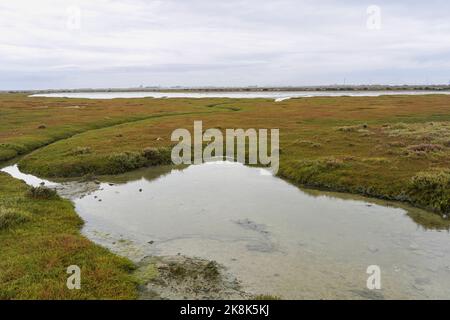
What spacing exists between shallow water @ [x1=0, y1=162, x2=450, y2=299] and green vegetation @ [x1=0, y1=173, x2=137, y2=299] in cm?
166

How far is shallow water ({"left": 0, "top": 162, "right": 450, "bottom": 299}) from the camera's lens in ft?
55.3

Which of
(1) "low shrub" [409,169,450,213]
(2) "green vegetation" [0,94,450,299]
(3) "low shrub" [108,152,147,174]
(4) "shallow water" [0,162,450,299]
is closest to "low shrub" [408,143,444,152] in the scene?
(2) "green vegetation" [0,94,450,299]

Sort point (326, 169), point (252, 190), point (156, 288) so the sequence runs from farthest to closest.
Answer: point (326, 169) < point (252, 190) < point (156, 288)

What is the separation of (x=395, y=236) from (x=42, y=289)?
1746 centimetres

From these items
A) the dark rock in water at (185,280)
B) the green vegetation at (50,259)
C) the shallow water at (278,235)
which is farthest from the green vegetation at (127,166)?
the shallow water at (278,235)

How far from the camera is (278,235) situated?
873 inches

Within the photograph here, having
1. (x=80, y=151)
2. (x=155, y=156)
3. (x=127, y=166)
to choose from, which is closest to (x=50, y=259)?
(x=127, y=166)

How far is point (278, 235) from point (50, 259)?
11471 mm

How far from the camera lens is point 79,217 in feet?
82.2

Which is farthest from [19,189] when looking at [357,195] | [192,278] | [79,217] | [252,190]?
[357,195]

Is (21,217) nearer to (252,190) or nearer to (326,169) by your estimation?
(252,190)

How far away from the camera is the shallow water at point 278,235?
1684 cm

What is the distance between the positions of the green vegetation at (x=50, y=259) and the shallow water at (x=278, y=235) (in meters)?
1.66

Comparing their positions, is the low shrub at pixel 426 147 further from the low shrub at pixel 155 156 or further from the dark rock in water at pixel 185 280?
the dark rock in water at pixel 185 280
